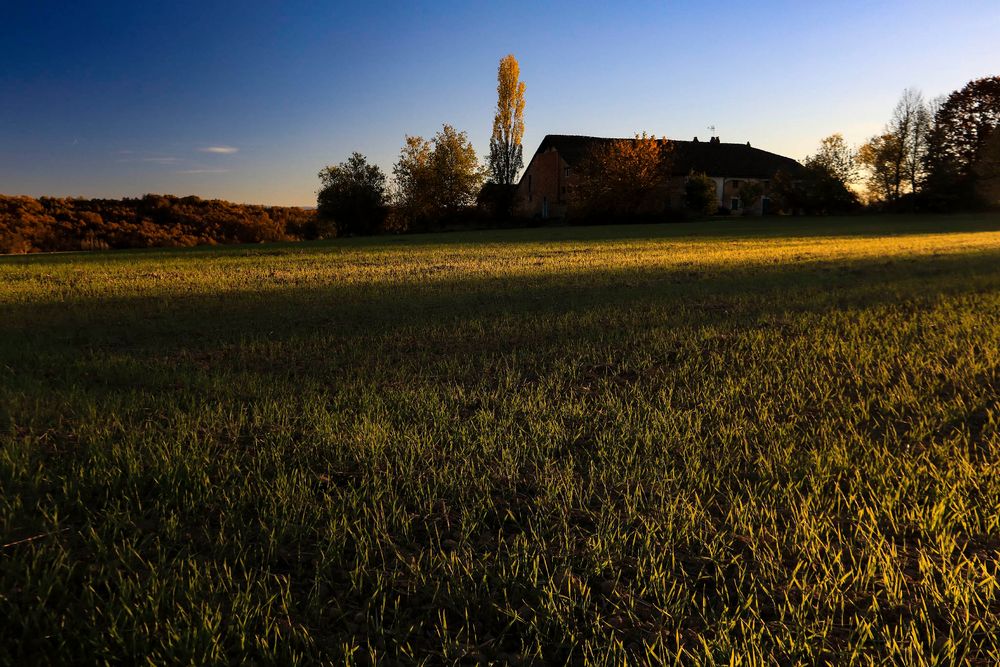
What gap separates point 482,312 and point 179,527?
6.42 m

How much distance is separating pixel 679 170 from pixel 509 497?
71.2 metres

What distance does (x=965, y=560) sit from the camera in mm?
2547

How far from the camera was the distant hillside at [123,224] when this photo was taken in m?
35.1

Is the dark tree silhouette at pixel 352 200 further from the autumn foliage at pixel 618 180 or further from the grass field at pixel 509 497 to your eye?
the grass field at pixel 509 497

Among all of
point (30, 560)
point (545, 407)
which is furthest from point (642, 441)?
point (30, 560)

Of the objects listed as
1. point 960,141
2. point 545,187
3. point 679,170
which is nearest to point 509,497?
point 545,187

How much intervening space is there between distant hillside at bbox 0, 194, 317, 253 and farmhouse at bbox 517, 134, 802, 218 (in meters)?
28.7

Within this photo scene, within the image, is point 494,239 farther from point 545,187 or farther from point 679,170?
point 679,170

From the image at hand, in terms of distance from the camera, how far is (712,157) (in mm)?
71938

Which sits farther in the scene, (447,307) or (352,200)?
(352,200)

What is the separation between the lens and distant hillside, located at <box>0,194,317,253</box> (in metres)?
35.1

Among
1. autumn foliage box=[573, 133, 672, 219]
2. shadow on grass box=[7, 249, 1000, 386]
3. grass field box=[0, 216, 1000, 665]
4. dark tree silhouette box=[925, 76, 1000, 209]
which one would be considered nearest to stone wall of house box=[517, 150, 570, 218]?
autumn foliage box=[573, 133, 672, 219]

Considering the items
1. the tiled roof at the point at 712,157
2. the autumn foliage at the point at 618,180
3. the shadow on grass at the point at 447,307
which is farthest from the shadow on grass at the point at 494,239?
the tiled roof at the point at 712,157

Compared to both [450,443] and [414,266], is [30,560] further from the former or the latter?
[414,266]
